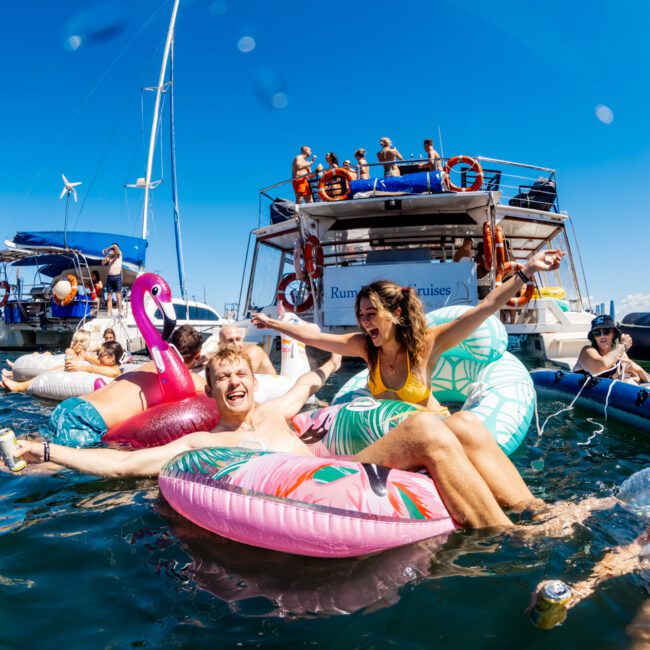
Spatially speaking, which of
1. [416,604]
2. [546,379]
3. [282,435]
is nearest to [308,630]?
[416,604]

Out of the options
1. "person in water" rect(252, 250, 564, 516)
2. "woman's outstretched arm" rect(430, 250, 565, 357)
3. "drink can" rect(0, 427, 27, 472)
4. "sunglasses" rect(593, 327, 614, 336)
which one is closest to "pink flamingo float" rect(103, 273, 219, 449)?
"person in water" rect(252, 250, 564, 516)

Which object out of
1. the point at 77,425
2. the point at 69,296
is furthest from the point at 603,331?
the point at 69,296

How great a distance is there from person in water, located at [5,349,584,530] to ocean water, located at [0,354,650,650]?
18 cm

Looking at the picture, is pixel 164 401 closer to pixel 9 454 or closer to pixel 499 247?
pixel 9 454

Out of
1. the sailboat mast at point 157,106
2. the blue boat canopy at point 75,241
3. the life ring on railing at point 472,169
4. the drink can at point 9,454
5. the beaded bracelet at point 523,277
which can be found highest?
the sailboat mast at point 157,106

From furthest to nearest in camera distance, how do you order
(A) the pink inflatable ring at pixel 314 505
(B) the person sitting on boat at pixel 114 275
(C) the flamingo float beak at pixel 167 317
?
1. (B) the person sitting on boat at pixel 114 275
2. (C) the flamingo float beak at pixel 167 317
3. (A) the pink inflatable ring at pixel 314 505

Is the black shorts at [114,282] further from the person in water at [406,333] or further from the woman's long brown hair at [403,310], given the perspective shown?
the woman's long brown hair at [403,310]

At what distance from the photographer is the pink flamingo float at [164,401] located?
4207mm

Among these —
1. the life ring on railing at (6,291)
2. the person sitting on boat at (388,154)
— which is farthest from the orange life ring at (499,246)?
the life ring on railing at (6,291)

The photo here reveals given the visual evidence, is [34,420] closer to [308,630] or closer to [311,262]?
[308,630]

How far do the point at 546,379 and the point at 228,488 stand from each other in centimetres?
560

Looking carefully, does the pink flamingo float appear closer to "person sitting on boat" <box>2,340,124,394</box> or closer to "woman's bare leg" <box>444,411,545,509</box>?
"woman's bare leg" <box>444,411,545,509</box>

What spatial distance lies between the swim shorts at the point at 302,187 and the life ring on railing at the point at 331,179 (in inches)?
22.5

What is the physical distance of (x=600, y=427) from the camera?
5.39 m
